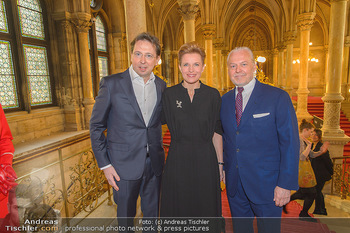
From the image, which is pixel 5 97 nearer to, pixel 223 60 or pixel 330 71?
pixel 330 71

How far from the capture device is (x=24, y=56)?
8.78 meters

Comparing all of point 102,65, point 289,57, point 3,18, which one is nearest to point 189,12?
point 3,18

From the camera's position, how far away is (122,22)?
13438mm

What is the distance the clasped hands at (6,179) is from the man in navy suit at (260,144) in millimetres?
2041

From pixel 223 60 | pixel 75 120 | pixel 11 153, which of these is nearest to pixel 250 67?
pixel 11 153

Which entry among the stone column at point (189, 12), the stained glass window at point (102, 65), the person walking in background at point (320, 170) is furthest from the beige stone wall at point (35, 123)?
the person walking in background at point (320, 170)

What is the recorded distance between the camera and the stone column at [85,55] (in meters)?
10.5

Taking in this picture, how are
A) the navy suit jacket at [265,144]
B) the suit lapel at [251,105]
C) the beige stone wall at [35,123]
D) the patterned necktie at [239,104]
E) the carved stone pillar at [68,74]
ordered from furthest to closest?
the carved stone pillar at [68,74]
the beige stone wall at [35,123]
the patterned necktie at [239,104]
the suit lapel at [251,105]
the navy suit jacket at [265,144]

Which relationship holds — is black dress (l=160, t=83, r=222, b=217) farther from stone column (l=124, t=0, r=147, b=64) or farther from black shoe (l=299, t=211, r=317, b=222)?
black shoe (l=299, t=211, r=317, b=222)

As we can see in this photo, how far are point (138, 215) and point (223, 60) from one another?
73.1 feet

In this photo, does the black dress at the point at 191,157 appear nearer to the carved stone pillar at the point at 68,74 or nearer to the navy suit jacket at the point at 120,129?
the navy suit jacket at the point at 120,129

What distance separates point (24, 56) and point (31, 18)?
1.79 meters

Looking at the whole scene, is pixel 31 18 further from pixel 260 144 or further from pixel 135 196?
pixel 260 144

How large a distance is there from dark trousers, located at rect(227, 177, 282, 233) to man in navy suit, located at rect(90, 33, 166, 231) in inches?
36.6
